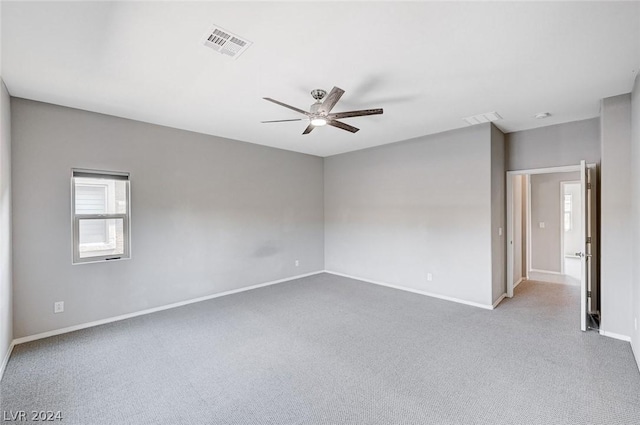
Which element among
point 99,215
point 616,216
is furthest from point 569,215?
point 99,215

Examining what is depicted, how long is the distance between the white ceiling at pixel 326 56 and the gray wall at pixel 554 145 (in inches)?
14.7

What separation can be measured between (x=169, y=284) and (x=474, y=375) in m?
4.04

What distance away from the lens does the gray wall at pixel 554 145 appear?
388cm

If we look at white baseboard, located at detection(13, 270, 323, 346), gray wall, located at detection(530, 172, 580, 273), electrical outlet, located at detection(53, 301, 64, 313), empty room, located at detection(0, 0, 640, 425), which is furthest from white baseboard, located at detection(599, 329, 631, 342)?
electrical outlet, located at detection(53, 301, 64, 313)

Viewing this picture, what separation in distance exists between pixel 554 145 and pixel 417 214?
2188 mm

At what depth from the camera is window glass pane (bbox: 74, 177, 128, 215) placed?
3.54 metres

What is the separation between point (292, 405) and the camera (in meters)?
2.10

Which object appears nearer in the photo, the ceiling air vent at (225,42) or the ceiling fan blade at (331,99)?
the ceiling air vent at (225,42)

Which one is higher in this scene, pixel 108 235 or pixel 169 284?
pixel 108 235

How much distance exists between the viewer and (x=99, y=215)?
3.66 meters

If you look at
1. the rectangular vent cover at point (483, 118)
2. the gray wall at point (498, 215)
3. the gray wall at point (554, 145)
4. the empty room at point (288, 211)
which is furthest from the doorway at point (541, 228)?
the rectangular vent cover at point (483, 118)

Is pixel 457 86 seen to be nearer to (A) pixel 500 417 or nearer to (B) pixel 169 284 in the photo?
(A) pixel 500 417

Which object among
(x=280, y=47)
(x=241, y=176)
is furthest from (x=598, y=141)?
(x=241, y=176)

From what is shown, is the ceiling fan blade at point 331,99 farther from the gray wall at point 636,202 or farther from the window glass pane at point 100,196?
the window glass pane at point 100,196
